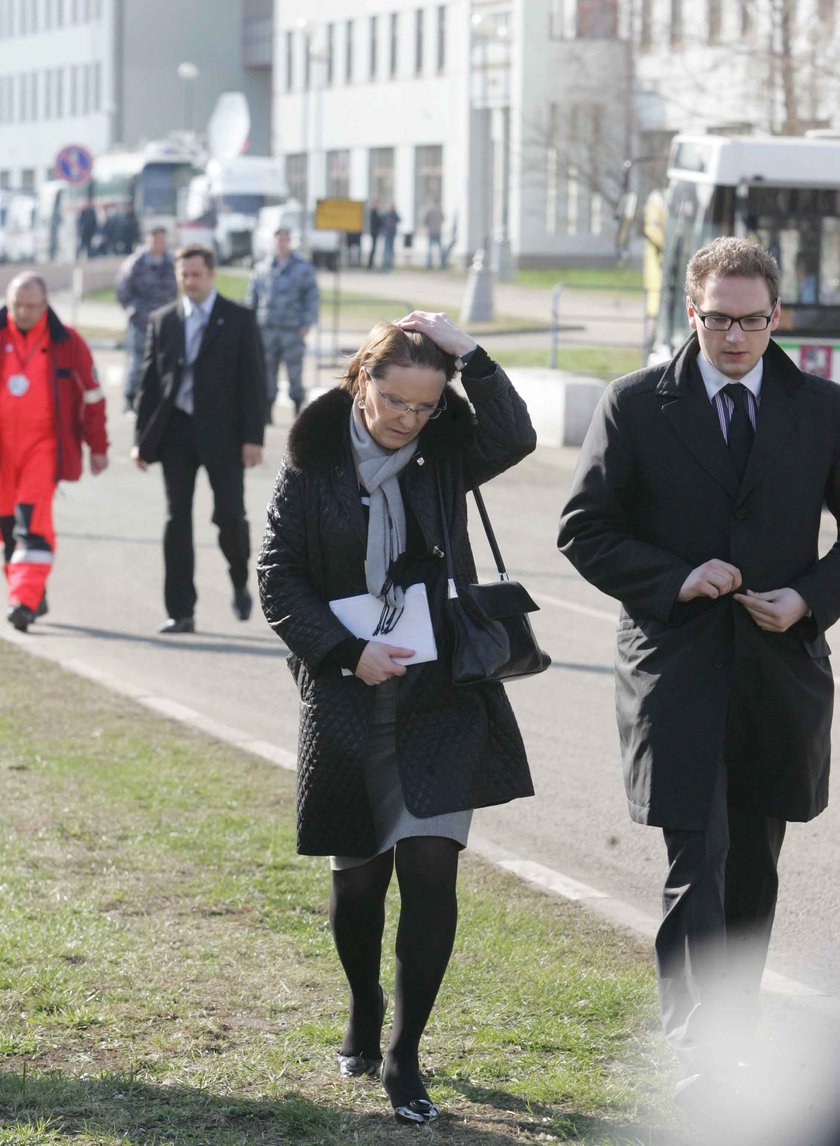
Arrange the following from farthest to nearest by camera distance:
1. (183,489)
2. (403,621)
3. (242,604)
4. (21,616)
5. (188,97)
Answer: (188,97) < (242,604) < (21,616) < (183,489) < (403,621)

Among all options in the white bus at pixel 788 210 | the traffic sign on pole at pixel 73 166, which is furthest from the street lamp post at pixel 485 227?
the white bus at pixel 788 210

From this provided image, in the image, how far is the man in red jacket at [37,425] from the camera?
34.8ft

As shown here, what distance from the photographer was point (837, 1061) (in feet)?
15.3

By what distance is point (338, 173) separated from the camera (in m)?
76.7

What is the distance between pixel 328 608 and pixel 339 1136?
1076mm

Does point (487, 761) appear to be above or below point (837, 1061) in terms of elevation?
above

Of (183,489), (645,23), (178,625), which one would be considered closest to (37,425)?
(183,489)

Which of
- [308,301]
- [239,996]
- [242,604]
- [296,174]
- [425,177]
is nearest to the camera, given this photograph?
[239,996]

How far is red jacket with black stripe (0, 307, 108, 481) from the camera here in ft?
34.9

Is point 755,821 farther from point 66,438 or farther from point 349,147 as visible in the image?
point 349,147

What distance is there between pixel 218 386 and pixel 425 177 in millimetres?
61413

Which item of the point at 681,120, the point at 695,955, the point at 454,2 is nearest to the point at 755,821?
the point at 695,955

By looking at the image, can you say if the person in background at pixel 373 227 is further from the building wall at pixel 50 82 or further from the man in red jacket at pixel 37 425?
the man in red jacket at pixel 37 425

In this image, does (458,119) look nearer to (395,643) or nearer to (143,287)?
(143,287)
